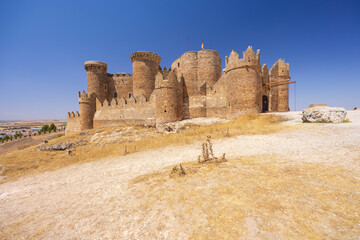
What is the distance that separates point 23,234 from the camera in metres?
2.81

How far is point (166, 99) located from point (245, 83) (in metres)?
9.41

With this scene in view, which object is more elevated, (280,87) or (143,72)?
(143,72)

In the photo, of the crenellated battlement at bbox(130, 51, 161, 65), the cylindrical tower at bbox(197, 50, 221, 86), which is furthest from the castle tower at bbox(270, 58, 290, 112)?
the crenellated battlement at bbox(130, 51, 161, 65)

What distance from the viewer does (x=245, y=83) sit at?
15555mm

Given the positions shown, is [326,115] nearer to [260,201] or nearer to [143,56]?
[260,201]

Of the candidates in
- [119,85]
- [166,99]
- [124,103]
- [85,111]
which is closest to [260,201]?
[166,99]

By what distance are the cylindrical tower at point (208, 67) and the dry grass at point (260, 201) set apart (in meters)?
18.1

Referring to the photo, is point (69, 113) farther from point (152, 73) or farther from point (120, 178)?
point (120, 178)

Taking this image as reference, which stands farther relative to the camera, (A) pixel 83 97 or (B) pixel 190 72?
(A) pixel 83 97

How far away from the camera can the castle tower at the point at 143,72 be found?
24844mm

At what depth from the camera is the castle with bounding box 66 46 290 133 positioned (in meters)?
15.8

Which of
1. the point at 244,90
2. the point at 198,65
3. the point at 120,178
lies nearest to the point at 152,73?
the point at 198,65

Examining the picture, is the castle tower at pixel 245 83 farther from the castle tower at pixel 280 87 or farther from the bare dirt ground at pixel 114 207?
the bare dirt ground at pixel 114 207

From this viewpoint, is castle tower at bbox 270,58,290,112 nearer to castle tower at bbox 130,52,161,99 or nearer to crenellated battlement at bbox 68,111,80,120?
castle tower at bbox 130,52,161,99
